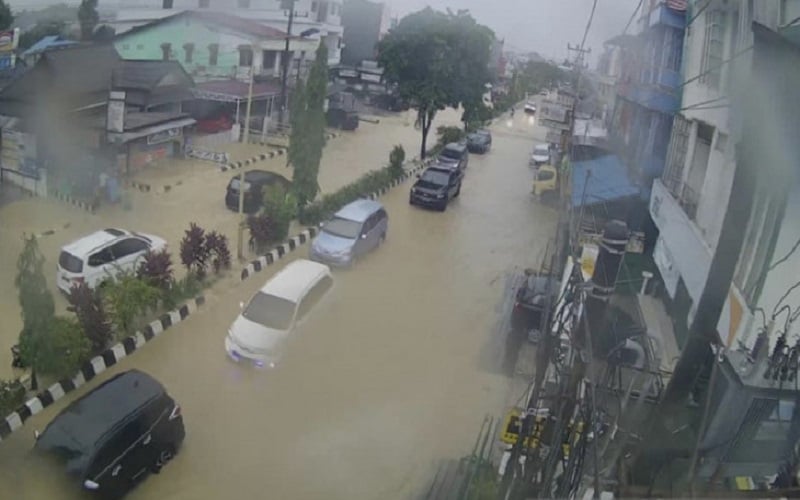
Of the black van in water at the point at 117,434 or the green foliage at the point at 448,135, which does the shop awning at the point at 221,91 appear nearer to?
the green foliage at the point at 448,135

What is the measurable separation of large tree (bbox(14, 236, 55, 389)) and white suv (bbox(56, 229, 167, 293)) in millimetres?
815

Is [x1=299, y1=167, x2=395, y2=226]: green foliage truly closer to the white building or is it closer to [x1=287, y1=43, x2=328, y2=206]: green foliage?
[x1=287, y1=43, x2=328, y2=206]: green foliage

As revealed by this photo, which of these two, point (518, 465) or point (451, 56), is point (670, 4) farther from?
point (451, 56)

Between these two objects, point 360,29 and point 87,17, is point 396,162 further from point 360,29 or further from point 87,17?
point 360,29

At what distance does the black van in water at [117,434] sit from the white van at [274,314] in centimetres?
72

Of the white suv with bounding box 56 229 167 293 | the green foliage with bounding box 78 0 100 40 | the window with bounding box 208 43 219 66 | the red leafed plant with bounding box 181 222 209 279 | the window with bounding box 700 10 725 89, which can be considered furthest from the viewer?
the window with bounding box 208 43 219 66

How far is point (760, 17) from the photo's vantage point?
1.73 meters

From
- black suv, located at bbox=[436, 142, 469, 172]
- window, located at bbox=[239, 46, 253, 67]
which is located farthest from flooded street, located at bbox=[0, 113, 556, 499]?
window, located at bbox=[239, 46, 253, 67]

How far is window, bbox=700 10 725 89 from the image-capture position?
11.2 ft

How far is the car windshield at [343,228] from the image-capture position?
5121 mm

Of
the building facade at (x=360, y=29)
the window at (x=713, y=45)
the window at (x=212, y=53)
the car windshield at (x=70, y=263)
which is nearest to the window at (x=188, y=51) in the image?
the window at (x=212, y=53)

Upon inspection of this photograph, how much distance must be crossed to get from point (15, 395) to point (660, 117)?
4745 millimetres

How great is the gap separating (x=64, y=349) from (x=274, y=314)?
1038 mm

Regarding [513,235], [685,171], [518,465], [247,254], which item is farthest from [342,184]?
[518,465]
